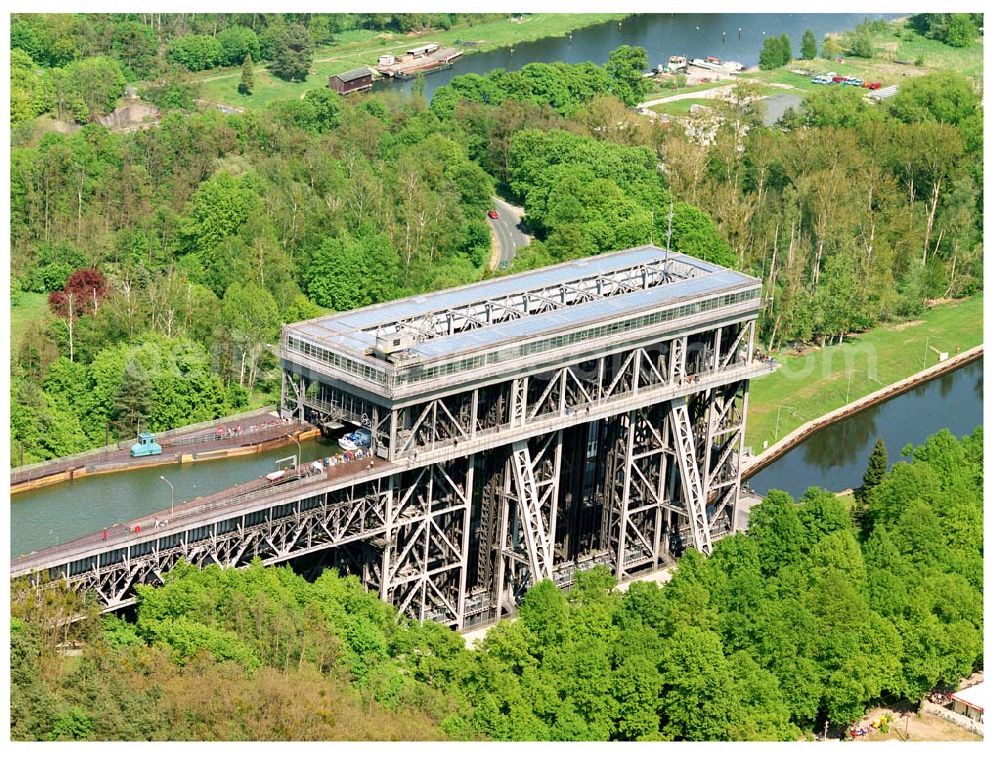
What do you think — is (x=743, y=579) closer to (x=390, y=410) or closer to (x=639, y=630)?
(x=639, y=630)

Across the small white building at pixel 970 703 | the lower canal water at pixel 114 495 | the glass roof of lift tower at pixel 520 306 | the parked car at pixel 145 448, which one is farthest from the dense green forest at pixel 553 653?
the glass roof of lift tower at pixel 520 306

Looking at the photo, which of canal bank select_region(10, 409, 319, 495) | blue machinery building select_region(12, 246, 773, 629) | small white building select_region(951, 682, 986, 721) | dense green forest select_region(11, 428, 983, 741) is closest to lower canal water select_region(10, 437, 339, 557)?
canal bank select_region(10, 409, 319, 495)

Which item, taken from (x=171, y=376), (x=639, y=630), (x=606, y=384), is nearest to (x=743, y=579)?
(x=639, y=630)

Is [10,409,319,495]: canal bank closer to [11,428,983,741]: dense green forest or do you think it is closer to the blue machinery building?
the blue machinery building

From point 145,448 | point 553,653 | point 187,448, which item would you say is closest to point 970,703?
point 553,653

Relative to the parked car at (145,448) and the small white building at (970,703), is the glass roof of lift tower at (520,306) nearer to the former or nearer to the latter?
the parked car at (145,448)

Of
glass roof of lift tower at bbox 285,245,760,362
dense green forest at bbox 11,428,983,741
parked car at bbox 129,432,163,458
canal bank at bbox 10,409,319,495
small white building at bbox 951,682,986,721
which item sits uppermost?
glass roof of lift tower at bbox 285,245,760,362
